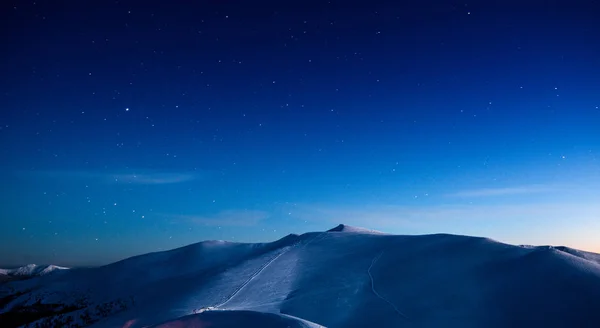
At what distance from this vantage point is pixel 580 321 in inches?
225

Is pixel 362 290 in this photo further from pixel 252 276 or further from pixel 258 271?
pixel 258 271

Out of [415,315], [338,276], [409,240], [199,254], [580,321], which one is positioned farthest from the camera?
[199,254]

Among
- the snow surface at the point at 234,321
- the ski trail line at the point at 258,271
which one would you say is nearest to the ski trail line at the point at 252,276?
the ski trail line at the point at 258,271

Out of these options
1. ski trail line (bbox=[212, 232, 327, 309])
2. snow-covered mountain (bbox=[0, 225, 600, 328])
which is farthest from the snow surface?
ski trail line (bbox=[212, 232, 327, 309])

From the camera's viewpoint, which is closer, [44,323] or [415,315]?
[415,315]

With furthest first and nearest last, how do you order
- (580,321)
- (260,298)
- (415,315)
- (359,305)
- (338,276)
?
(338,276) < (260,298) < (359,305) < (415,315) < (580,321)

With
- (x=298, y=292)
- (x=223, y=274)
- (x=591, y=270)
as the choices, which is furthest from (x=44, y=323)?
(x=591, y=270)

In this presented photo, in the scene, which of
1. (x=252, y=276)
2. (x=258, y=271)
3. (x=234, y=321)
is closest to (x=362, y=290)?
(x=252, y=276)

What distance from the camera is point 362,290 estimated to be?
7906mm

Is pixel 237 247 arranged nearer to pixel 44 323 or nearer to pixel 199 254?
pixel 199 254

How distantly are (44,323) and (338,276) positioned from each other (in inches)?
313

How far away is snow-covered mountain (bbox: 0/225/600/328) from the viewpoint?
244 inches

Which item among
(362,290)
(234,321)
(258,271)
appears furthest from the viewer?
(258,271)

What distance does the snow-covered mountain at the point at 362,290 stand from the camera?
6195mm
